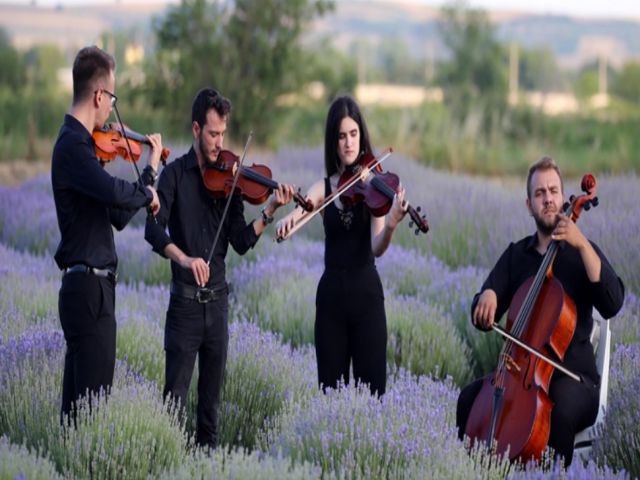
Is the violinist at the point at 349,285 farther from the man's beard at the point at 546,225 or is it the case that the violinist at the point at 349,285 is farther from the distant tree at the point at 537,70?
the distant tree at the point at 537,70

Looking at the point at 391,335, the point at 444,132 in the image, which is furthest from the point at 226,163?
the point at 444,132

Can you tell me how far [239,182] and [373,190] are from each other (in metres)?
0.58

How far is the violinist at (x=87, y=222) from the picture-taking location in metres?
4.46

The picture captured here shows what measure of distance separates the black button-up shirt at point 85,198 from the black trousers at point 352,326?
96 centimetres

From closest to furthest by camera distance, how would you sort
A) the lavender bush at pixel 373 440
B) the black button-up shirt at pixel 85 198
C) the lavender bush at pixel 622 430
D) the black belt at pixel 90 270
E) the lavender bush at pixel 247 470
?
the lavender bush at pixel 247 470 < the lavender bush at pixel 373 440 < the black button-up shirt at pixel 85 198 < the black belt at pixel 90 270 < the lavender bush at pixel 622 430

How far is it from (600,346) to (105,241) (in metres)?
2.08

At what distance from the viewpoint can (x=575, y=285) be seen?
4.81 metres

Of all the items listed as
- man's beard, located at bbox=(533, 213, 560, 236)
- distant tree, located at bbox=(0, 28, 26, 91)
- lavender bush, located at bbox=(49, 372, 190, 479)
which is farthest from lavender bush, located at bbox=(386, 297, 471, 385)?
distant tree, located at bbox=(0, 28, 26, 91)

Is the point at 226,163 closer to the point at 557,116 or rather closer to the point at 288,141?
the point at 288,141

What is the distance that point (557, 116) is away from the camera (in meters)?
34.2

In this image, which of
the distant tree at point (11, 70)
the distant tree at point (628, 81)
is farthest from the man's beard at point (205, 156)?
the distant tree at point (628, 81)

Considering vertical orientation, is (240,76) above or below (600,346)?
above

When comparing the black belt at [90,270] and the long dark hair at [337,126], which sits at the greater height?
the long dark hair at [337,126]

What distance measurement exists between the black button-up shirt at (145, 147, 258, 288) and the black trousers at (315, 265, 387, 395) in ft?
1.45
